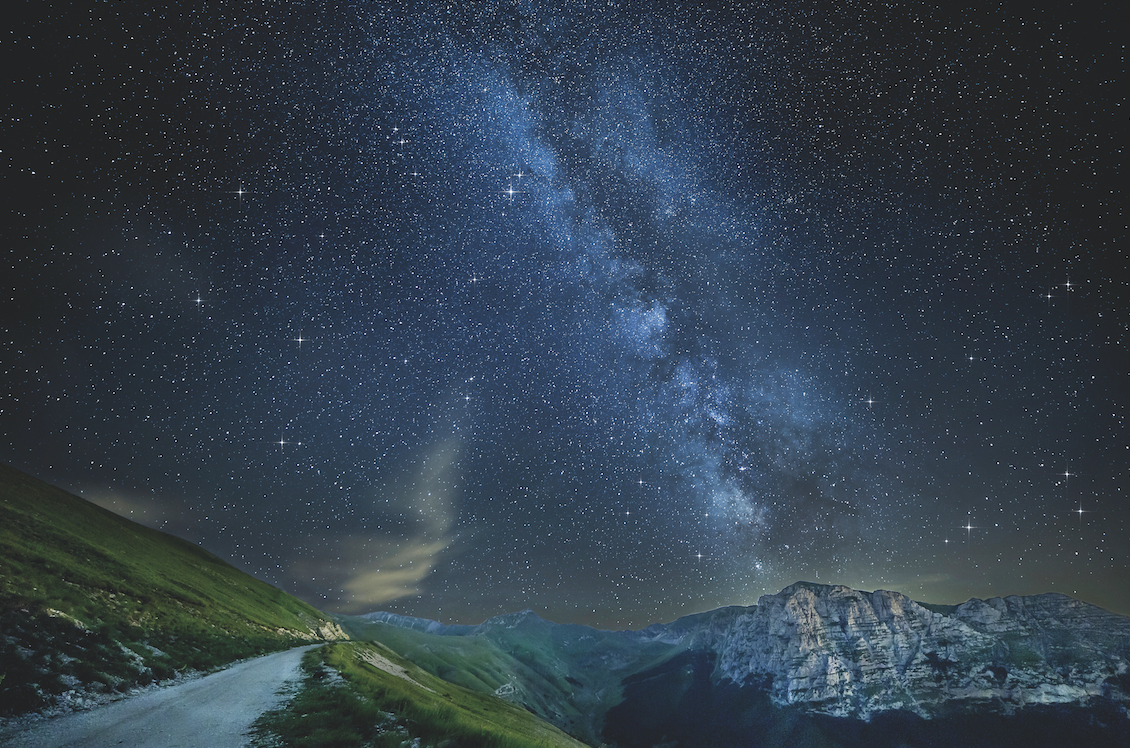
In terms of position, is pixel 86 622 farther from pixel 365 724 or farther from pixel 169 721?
pixel 365 724

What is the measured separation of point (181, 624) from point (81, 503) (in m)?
87.4

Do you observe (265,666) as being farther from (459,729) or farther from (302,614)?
(302,614)

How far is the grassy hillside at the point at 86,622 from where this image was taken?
62.8 ft

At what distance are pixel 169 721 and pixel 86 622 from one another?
1533 cm

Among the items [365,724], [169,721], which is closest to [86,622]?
[169,721]

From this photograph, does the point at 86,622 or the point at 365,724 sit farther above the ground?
the point at 86,622

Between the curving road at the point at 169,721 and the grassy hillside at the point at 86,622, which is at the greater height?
the grassy hillside at the point at 86,622

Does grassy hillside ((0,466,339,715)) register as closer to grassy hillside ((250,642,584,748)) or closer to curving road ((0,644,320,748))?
curving road ((0,644,320,748))

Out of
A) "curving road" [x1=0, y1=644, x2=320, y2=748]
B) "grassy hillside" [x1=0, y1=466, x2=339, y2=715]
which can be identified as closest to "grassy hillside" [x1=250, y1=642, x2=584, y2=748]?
"curving road" [x1=0, y1=644, x2=320, y2=748]

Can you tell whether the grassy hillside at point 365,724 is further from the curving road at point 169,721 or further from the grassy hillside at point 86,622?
the grassy hillside at point 86,622

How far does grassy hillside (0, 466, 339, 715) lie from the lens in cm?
1916

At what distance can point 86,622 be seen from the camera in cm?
2558

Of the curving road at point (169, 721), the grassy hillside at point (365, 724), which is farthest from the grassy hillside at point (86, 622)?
the grassy hillside at point (365, 724)

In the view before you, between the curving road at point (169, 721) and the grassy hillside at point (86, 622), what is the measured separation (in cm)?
194
